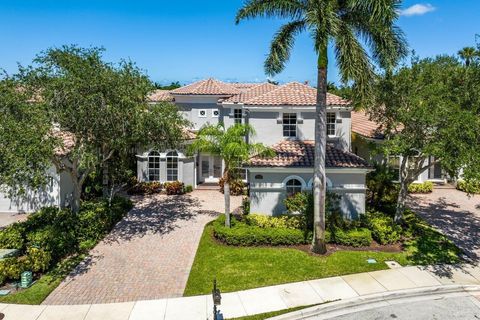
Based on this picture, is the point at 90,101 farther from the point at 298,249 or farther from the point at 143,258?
the point at 298,249

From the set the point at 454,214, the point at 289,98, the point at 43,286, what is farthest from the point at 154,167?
the point at 454,214

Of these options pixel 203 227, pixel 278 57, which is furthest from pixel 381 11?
pixel 203 227

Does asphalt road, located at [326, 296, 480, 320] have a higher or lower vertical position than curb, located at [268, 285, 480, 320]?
lower

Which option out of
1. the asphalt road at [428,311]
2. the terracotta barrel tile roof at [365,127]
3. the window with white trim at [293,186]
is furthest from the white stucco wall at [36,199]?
the terracotta barrel tile roof at [365,127]

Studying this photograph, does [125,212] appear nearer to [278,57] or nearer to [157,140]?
[157,140]

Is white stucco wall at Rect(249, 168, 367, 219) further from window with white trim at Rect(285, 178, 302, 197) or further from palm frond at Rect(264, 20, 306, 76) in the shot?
palm frond at Rect(264, 20, 306, 76)

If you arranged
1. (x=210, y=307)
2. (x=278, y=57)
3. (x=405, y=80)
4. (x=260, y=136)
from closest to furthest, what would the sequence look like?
(x=210, y=307) < (x=278, y=57) < (x=405, y=80) < (x=260, y=136)

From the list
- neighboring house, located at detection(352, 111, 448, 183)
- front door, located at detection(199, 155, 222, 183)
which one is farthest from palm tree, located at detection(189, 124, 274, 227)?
front door, located at detection(199, 155, 222, 183)
